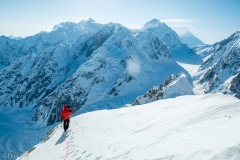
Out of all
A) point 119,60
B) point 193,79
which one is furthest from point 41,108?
point 193,79

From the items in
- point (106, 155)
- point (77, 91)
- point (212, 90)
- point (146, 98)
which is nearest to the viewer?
point (106, 155)

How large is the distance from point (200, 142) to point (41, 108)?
160 meters

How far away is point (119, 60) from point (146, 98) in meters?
104


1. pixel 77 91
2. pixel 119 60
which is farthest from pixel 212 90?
pixel 77 91

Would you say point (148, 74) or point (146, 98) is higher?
point (146, 98)

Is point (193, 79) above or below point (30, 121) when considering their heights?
above

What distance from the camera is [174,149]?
10.2 m

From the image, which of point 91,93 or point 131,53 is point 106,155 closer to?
point 91,93

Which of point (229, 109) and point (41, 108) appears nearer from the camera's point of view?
point (229, 109)

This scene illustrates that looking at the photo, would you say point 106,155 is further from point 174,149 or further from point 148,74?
point 148,74

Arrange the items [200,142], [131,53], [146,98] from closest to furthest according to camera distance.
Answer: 1. [200,142]
2. [146,98]
3. [131,53]

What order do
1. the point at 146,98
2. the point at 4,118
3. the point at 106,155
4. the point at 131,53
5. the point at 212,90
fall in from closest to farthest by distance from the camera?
the point at 106,155, the point at 146,98, the point at 212,90, the point at 4,118, the point at 131,53

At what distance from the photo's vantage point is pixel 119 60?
173500mm

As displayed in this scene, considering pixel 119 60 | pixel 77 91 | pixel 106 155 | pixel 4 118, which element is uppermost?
pixel 106 155
